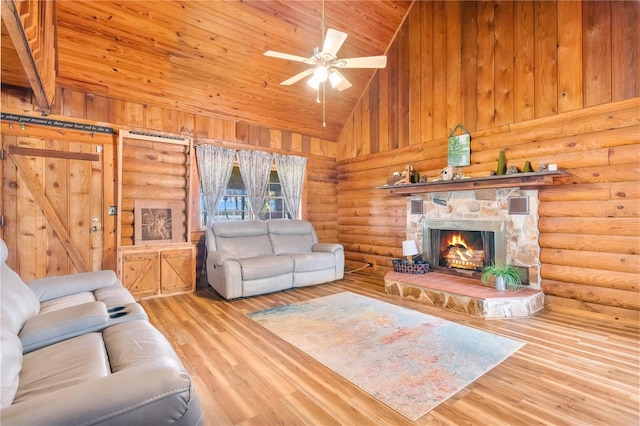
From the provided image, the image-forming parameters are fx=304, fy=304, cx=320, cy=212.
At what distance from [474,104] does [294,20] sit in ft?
9.71

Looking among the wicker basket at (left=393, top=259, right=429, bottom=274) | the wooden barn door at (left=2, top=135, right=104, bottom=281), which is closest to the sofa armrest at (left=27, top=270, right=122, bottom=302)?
the wooden barn door at (left=2, top=135, right=104, bottom=281)

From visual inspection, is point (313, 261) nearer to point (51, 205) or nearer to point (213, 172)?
point (213, 172)

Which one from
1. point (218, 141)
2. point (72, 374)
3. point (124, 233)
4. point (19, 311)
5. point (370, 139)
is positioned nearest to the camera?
point (72, 374)

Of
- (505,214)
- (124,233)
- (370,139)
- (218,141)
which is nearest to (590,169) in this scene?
(505,214)

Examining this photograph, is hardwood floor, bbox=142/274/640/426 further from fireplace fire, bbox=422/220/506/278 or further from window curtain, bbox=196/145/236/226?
window curtain, bbox=196/145/236/226

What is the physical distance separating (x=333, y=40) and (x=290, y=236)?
3.43 m

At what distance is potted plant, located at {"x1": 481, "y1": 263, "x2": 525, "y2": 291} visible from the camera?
12.4 ft

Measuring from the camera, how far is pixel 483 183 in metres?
4.13

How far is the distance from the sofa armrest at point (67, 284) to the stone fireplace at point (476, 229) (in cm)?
435

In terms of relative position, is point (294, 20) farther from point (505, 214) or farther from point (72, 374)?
point (72, 374)

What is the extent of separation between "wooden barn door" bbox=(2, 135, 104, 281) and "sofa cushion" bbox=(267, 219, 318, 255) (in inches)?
99.4

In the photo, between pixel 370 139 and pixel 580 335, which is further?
pixel 370 139

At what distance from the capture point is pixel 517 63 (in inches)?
161

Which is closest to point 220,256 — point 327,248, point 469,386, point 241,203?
point 241,203
